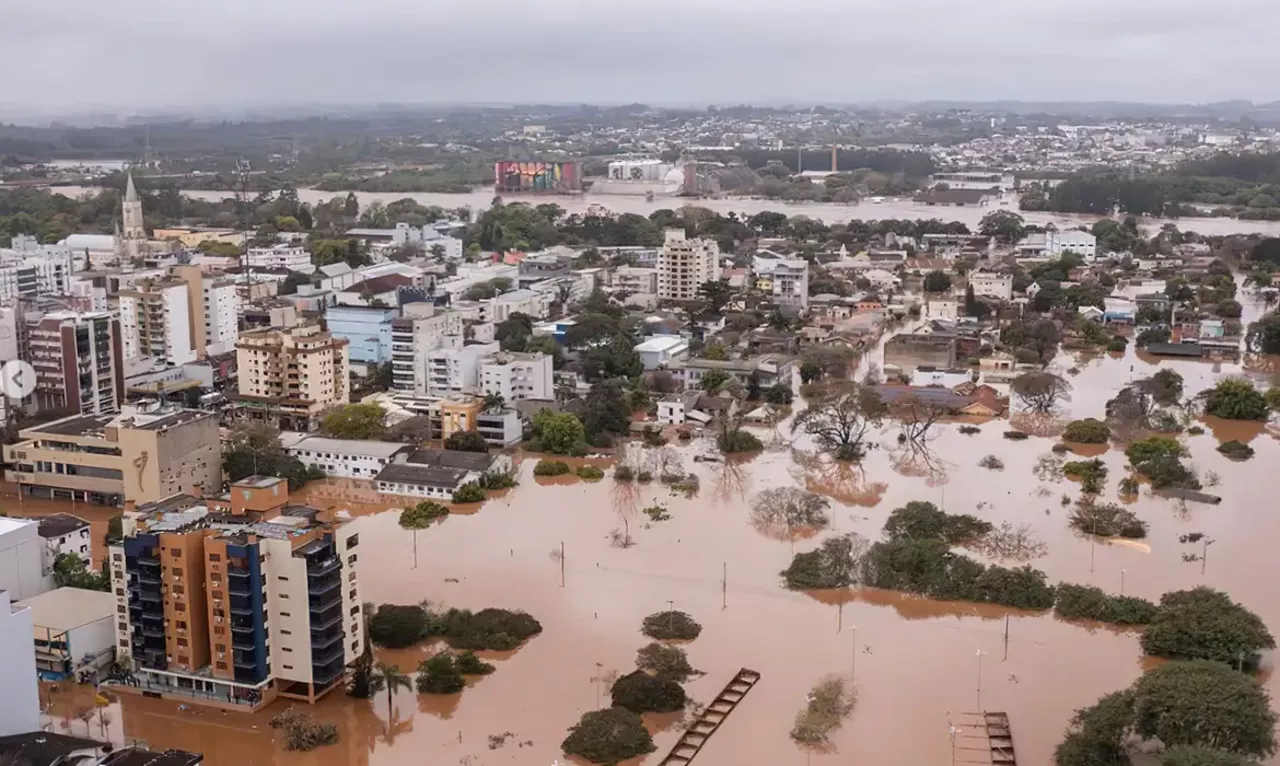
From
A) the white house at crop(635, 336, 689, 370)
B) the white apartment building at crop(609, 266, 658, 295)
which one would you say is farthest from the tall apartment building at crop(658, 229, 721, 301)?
the white house at crop(635, 336, 689, 370)

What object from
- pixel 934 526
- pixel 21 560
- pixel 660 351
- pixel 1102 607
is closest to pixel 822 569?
pixel 934 526

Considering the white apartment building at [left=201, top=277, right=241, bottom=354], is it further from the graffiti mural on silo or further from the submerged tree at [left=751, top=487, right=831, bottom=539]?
the graffiti mural on silo

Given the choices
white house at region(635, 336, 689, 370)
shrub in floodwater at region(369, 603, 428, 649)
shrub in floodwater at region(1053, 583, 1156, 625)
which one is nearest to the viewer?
shrub in floodwater at region(369, 603, 428, 649)

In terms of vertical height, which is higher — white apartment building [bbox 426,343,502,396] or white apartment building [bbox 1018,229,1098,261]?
white apartment building [bbox 1018,229,1098,261]

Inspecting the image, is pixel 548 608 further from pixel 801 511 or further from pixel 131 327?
pixel 131 327

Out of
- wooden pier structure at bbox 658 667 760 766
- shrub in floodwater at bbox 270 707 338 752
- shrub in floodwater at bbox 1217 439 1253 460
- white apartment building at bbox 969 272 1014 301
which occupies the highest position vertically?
white apartment building at bbox 969 272 1014 301

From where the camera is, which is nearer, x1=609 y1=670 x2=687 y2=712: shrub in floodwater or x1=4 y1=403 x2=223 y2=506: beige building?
x1=609 y1=670 x2=687 y2=712: shrub in floodwater
